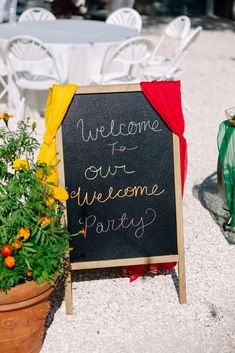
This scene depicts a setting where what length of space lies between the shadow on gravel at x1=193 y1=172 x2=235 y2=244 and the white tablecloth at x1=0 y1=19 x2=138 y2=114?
80.7 inches

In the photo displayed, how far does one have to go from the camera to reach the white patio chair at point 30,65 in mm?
6492

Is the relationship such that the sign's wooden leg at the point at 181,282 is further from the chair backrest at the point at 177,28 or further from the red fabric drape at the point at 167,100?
the chair backrest at the point at 177,28

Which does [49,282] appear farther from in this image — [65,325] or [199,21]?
[199,21]

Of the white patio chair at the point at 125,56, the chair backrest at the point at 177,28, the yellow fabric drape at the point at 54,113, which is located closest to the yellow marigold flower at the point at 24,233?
the yellow fabric drape at the point at 54,113

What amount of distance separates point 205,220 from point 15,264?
7.59ft

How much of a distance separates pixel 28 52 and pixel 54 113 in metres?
3.15

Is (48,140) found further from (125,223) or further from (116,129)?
(125,223)

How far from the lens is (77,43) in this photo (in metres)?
6.92

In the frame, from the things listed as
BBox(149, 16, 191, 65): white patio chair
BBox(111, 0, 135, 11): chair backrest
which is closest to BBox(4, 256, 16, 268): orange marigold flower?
BBox(149, 16, 191, 65): white patio chair

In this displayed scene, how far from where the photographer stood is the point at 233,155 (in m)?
4.50

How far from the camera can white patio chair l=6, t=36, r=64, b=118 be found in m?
6.49

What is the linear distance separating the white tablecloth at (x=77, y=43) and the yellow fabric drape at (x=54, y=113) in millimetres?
3340

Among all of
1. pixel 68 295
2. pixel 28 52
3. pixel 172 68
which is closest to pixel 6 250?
pixel 68 295

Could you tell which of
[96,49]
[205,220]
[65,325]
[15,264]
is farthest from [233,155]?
[96,49]
